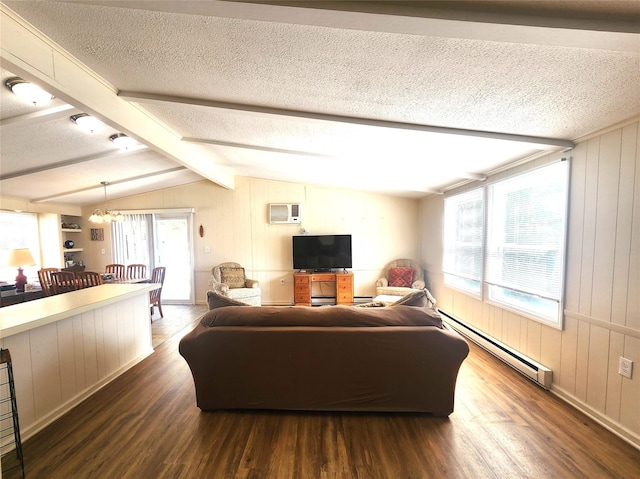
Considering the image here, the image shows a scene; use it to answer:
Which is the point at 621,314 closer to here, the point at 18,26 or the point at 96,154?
the point at 18,26

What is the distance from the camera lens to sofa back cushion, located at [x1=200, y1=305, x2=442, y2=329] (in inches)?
73.6

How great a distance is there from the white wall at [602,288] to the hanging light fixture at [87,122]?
4.31 meters

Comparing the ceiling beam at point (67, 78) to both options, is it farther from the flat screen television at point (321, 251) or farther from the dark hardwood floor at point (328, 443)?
the flat screen television at point (321, 251)

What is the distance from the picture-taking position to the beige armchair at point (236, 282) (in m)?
4.45

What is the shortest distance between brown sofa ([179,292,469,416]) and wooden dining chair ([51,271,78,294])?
2.97m

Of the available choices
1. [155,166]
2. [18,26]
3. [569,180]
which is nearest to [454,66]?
[569,180]

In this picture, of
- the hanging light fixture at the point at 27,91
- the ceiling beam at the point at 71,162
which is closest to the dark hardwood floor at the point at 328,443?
the hanging light fixture at the point at 27,91

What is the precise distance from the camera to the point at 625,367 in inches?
67.4

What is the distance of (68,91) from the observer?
5.53 ft

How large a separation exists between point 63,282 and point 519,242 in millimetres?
5921

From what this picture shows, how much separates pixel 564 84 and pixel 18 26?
121 inches

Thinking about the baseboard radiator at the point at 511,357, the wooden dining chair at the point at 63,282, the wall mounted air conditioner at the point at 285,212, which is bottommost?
the baseboard radiator at the point at 511,357

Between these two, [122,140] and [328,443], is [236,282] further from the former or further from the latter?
[328,443]

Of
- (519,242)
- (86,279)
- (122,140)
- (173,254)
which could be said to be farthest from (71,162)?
(519,242)
